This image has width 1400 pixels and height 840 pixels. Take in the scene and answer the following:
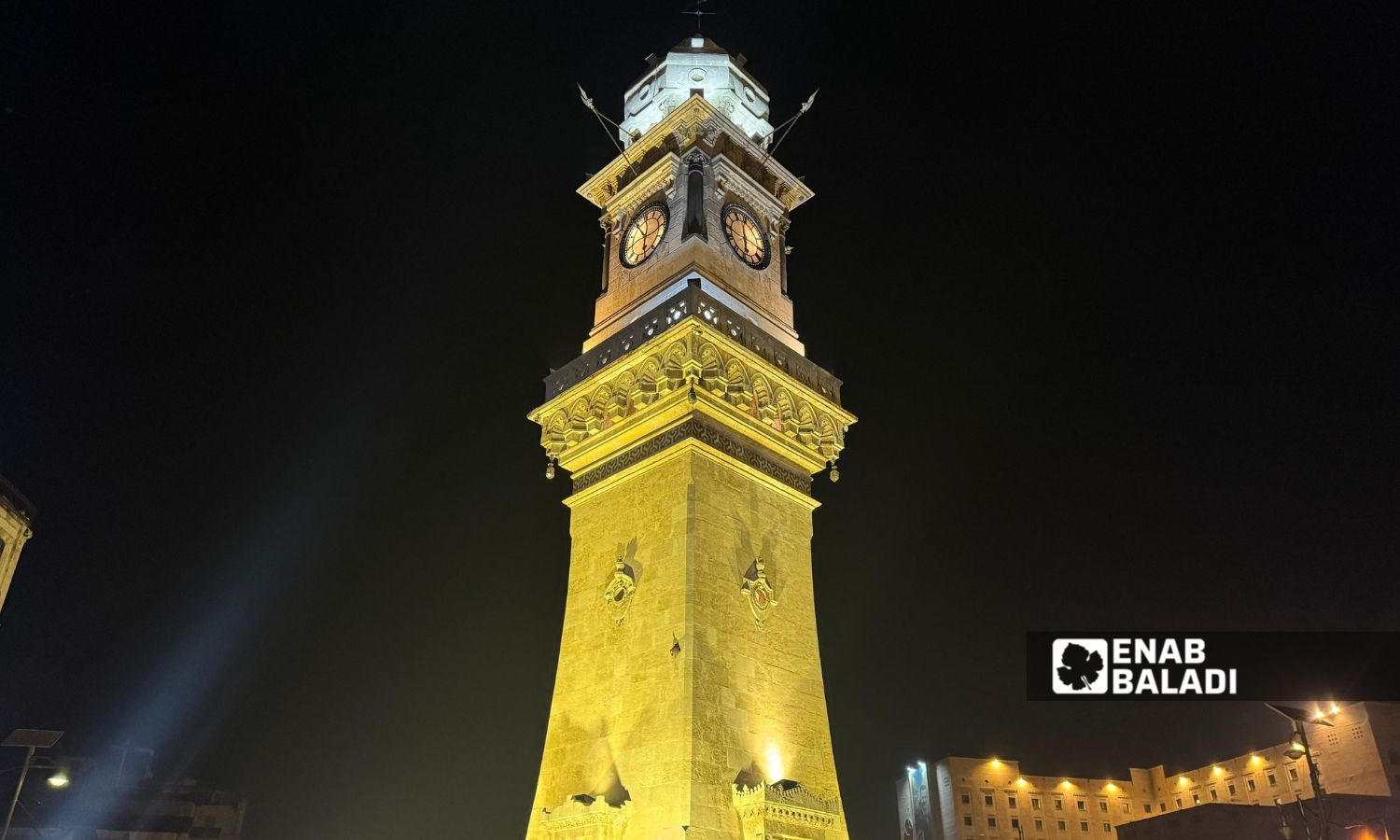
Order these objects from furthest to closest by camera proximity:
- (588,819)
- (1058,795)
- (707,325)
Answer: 1. (1058,795)
2. (707,325)
3. (588,819)

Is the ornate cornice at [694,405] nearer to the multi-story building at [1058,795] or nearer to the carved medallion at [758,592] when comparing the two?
the carved medallion at [758,592]

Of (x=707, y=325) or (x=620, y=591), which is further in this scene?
(x=707, y=325)

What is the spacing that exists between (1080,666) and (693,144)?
45.9 ft

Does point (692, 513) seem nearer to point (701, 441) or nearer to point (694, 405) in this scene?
point (701, 441)

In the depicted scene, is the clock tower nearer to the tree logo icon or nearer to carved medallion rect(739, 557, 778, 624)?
carved medallion rect(739, 557, 778, 624)

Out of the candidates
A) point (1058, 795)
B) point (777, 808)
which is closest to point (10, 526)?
point (777, 808)

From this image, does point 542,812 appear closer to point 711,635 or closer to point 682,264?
point 711,635

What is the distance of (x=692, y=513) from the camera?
56.3 feet

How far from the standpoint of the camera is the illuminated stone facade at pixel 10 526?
17219 mm

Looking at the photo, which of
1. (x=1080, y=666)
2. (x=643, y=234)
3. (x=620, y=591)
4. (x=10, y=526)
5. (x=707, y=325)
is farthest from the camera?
(x=643, y=234)

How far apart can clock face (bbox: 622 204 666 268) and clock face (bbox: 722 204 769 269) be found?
146 cm

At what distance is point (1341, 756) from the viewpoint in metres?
44.2

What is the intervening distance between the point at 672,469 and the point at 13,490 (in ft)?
38.6

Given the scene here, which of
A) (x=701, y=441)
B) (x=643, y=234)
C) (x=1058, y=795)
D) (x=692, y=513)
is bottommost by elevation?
(x=1058, y=795)
